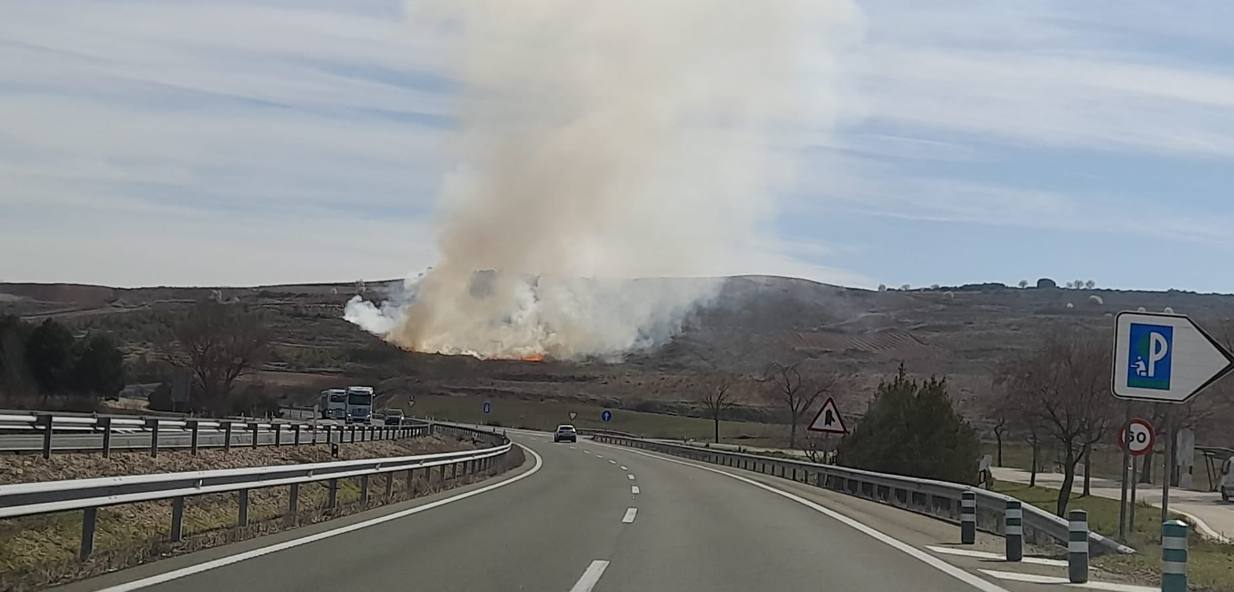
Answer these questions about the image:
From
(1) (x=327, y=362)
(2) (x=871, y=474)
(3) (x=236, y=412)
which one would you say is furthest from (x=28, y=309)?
(2) (x=871, y=474)

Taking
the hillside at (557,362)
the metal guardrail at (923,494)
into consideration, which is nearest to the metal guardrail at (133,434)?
the metal guardrail at (923,494)

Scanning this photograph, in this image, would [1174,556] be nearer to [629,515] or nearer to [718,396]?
[629,515]

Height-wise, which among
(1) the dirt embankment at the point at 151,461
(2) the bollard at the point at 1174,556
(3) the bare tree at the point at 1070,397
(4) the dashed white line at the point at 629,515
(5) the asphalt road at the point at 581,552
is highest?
(3) the bare tree at the point at 1070,397

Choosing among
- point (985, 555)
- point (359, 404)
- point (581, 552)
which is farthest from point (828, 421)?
point (359, 404)

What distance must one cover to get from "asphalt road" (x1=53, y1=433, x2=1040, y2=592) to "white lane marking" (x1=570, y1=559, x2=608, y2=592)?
2 centimetres

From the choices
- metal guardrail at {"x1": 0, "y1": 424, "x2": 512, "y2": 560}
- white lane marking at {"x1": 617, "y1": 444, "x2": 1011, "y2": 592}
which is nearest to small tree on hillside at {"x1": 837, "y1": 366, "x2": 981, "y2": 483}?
white lane marking at {"x1": 617, "y1": 444, "x2": 1011, "y2": 592}

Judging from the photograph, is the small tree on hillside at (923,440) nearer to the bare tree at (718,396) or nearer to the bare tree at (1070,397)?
the bare tree at (1070,397)

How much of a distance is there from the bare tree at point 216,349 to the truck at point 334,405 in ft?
18.8

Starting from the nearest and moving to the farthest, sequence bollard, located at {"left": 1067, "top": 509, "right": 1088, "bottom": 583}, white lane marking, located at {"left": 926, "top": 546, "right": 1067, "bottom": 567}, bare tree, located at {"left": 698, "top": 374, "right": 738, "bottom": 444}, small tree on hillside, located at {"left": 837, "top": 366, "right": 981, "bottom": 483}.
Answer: bollard, located at {"left": 1067, "top": 509, "right": 1088, "bottom": 583}, white lane marking, located at {"left": 926, "top": 546, "right": 1067, "bottom": 567}, small tree on hillside, located at {"left": 837, "top": 366, "right": 981, "bottom": 483}, bare tree, located at {"left": 698, "top": 374, "right": 738, "bottom": 444}

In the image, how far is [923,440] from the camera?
137 feet

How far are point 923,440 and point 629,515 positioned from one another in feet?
71.6

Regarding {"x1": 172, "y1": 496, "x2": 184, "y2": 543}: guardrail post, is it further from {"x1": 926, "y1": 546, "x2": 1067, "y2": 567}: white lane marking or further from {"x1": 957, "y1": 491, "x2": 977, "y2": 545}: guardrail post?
{"x1": 957, "y1": 491, "x2": 977, "y2": 545}: guardrail post

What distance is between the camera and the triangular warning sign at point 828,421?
36.4 m

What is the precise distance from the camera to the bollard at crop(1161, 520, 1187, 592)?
447 inches
